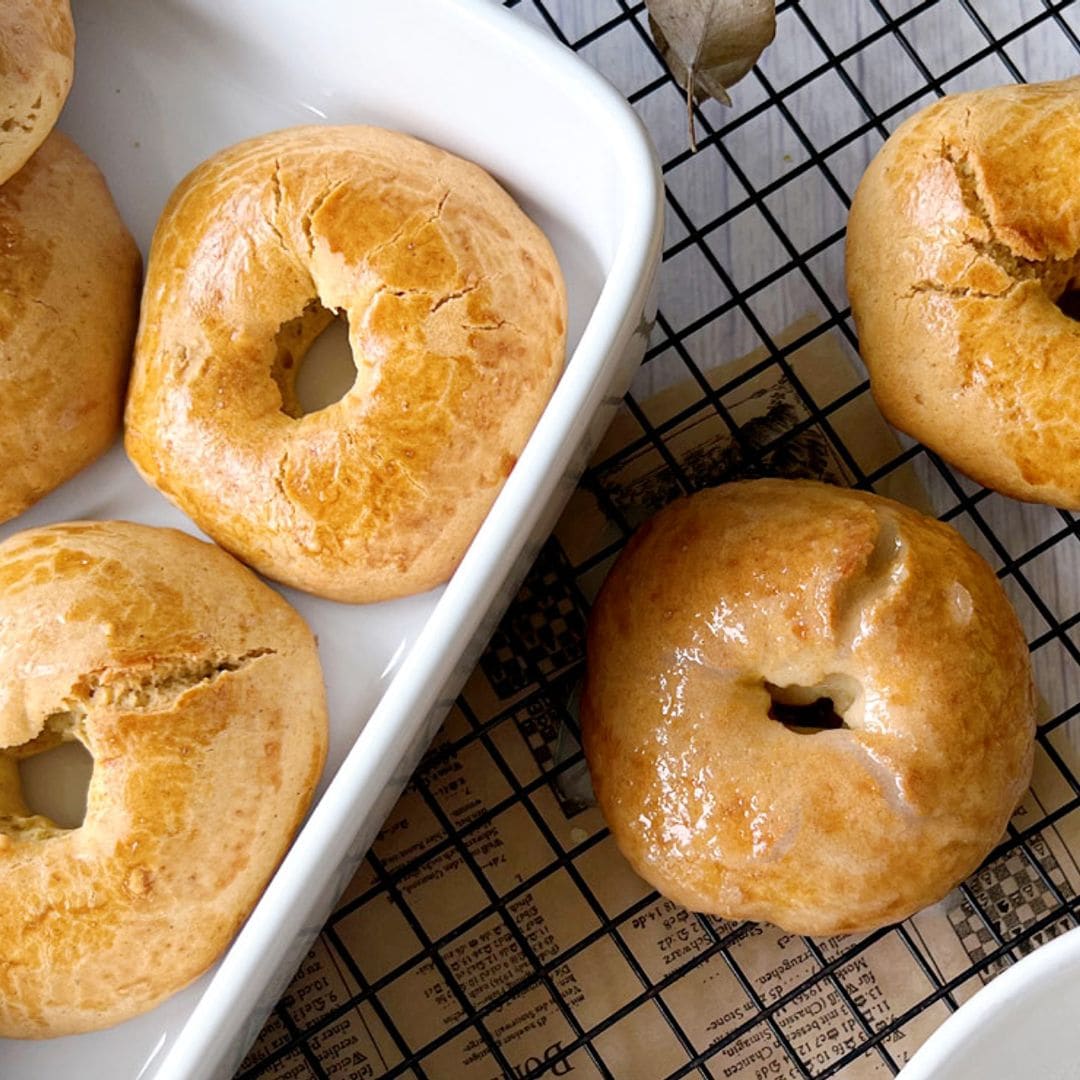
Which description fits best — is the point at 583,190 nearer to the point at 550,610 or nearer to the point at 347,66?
the point at 347,66

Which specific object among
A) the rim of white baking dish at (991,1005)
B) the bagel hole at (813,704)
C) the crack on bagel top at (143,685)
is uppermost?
the crack on bagel top at (143,685)

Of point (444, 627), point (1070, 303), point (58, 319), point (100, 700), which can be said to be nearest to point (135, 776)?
point (100, 700)

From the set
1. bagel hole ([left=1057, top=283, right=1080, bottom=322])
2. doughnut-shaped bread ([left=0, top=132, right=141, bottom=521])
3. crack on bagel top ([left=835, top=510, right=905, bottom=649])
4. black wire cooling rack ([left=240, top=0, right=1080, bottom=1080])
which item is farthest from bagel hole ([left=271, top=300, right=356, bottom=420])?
bagel hole ([left=1057, top=283, right=1080, bottom=322])

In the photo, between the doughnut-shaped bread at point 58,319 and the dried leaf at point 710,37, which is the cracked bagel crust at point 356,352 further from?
the dried leaf at point 710,37

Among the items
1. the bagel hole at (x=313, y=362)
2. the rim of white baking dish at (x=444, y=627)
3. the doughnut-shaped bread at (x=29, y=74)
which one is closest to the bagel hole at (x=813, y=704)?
the rim of white baking dish at (x=444, y=627)

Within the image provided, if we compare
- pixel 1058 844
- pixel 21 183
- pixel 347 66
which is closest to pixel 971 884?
pixel 1058 844

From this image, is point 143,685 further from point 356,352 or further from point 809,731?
point 809,731
